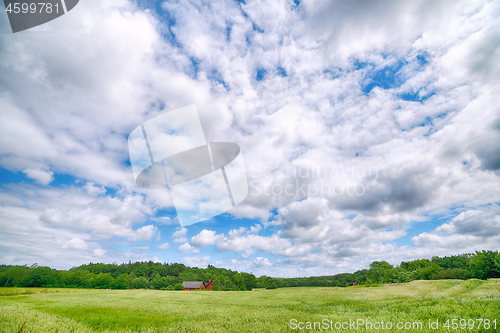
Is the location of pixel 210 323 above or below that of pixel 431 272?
above

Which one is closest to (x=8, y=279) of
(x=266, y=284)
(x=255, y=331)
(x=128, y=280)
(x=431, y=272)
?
(x=128, y=280)

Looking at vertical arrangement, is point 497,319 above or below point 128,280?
above

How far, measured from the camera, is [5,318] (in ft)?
33.8

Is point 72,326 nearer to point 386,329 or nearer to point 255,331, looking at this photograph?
point 255,331

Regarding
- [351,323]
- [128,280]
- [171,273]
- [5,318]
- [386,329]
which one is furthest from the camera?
[171,273]

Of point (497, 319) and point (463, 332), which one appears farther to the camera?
point (497, 319)

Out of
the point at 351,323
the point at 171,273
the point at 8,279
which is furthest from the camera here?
the point at 171,273

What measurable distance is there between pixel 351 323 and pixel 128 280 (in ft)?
472

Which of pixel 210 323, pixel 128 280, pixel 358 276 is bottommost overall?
pixel 358 276

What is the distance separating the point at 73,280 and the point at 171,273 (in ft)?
202

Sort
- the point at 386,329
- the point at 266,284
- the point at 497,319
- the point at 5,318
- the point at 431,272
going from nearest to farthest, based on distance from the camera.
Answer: the point at 497,319, the point at 386,329, the point at 5,318, the point at 431,272, the point at 266,284

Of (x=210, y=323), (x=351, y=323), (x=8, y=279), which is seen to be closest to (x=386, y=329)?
(x=351, y=323)

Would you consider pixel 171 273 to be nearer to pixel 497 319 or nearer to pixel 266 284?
pixel 266 284

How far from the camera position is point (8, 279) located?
98.4m
